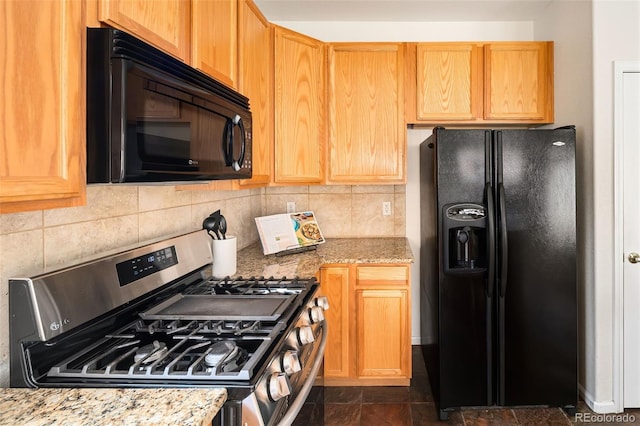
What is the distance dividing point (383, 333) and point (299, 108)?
1509 millimetres

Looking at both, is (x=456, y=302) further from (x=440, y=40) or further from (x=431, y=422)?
(x=440, y=40)

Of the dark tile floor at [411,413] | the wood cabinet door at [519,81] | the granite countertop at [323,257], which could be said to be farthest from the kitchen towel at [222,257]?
the wood cabinet door at [519,81]

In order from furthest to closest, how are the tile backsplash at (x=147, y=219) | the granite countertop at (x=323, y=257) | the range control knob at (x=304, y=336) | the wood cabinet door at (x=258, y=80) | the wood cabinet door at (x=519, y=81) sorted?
1. the wood cabinet door at (x=519, y=81)
2. the granite countertop at (x=323, y=257)
3. the wood cabinet door at (x=258, y=80)
4. the range control knob at (x=304, y=336)
5. the tile backsplash at (x=147, y=219)

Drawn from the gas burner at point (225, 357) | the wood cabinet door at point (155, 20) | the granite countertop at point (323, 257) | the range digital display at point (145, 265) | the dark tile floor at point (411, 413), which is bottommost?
the dark tile floor at point (411, 413)

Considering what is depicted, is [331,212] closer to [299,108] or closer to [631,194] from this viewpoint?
[299,108]

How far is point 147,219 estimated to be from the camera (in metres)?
1.61

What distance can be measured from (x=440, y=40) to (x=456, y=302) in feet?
6.33

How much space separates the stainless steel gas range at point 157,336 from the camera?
2.97ft

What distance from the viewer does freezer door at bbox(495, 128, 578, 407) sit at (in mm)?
2227

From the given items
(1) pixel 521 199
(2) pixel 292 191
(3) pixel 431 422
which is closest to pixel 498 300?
(1) pixel 521 199

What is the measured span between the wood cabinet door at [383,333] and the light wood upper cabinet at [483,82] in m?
1.22

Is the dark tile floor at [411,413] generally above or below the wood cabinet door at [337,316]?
below

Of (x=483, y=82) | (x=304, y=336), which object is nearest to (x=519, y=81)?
(x=483, y=82)

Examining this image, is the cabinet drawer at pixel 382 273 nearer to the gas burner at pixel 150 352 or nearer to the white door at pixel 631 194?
the white door at pixel 631 194
